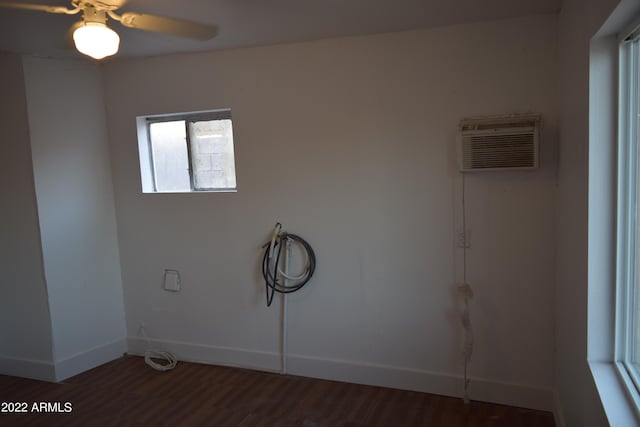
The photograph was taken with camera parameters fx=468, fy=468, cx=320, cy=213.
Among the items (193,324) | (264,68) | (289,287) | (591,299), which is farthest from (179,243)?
(591,299)

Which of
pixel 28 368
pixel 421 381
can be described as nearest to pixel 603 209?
pixel 421 381

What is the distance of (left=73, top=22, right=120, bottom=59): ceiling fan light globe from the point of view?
1.96 m

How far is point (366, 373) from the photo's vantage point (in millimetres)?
3262

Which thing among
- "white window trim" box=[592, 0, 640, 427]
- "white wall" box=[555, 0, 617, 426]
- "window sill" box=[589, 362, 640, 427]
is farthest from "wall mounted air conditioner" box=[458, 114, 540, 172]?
"window sill" box=[589, 362, 640, 427]

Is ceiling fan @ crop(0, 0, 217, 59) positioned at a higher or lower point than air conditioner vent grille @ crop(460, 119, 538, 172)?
higher

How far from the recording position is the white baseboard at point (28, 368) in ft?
11.6

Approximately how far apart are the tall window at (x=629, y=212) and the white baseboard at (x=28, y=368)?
368cm

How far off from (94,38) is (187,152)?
5.99 ft

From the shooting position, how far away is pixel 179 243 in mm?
3760

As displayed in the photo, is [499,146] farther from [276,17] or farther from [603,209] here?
[276,17]

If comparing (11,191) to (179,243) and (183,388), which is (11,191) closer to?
(179,243)

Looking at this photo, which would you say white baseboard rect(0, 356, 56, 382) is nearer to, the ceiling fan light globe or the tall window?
the ceiling fan light globe

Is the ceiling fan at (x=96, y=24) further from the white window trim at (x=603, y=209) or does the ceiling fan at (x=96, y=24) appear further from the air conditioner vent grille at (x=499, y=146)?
the white window trim at (x=603, y=209)

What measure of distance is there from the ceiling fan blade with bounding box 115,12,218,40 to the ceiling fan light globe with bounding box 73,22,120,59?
0.13 m
